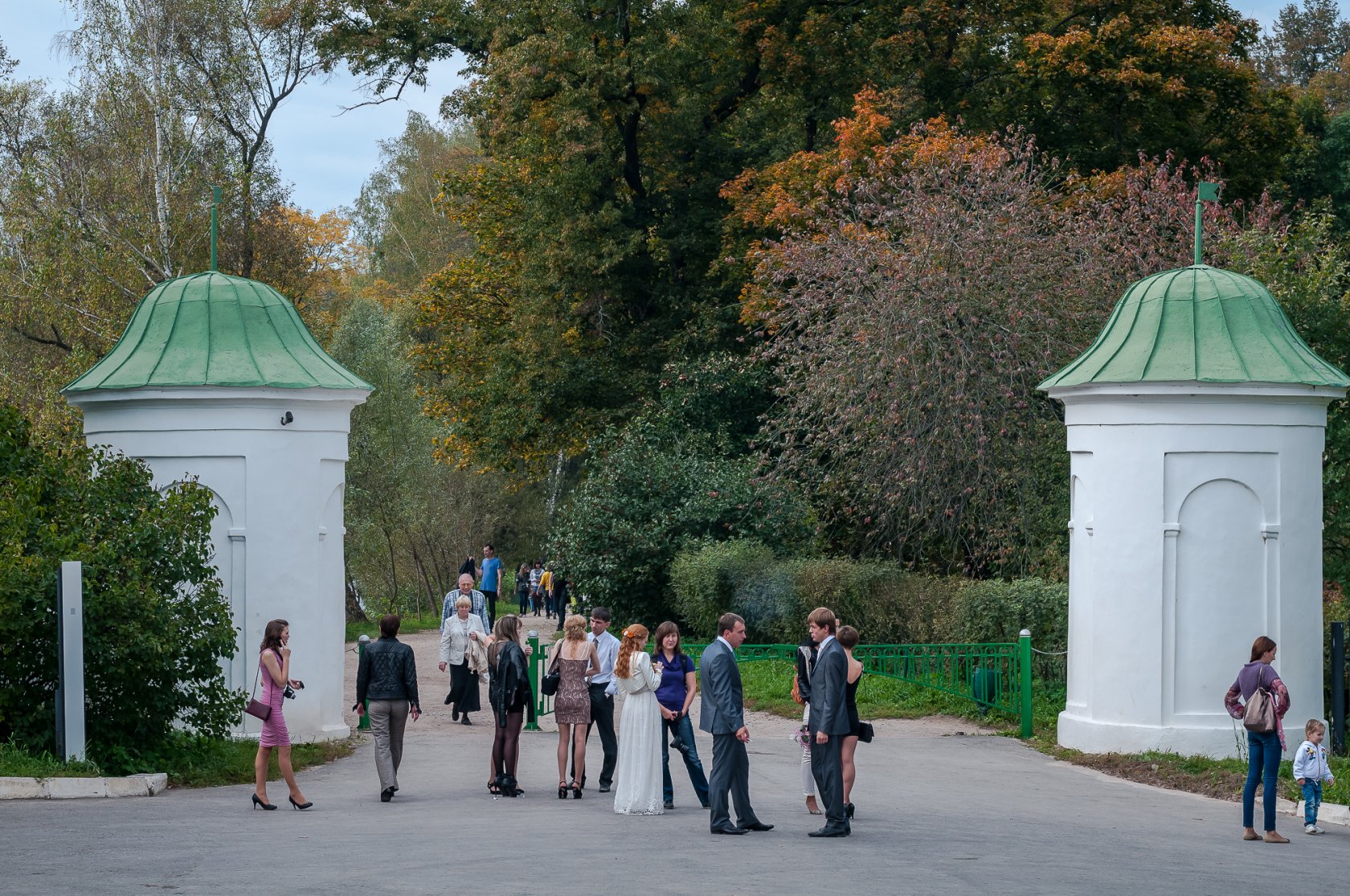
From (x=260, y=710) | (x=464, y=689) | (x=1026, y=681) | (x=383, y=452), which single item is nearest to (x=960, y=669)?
(x=1026, y=681)

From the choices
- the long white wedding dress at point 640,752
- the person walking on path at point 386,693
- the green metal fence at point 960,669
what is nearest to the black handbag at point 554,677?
the long white wedding dress at point 640,752

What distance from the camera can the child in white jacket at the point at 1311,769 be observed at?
12695 mm

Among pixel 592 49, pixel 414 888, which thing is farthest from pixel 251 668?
pixel 592 49

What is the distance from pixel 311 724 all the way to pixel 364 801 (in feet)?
13.1

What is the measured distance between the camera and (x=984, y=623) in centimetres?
2062

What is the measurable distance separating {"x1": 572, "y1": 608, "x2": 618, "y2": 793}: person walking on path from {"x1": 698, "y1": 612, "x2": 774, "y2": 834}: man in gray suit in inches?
86.5

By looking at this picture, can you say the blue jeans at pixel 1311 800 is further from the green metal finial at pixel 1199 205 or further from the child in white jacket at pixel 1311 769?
the green metal finial at pixel 1199 205

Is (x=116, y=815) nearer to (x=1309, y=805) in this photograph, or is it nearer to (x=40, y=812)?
(x=40, y=812)

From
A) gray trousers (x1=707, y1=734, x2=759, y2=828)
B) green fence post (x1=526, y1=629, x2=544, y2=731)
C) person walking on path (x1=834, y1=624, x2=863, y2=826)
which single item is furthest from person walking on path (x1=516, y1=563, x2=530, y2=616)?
gray trousers (x1=707, y1=734, x2=759, y2=828)

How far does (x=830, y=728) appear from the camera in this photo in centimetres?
1179

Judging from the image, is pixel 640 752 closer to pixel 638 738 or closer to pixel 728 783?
pixel 638 738

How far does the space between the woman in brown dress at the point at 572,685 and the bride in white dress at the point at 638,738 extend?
0.91m

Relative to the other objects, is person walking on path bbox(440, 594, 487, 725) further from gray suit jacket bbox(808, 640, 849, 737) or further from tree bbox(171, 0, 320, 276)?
tree bbox(171, 0, 320, 276)

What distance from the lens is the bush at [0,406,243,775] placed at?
45.8 feet
